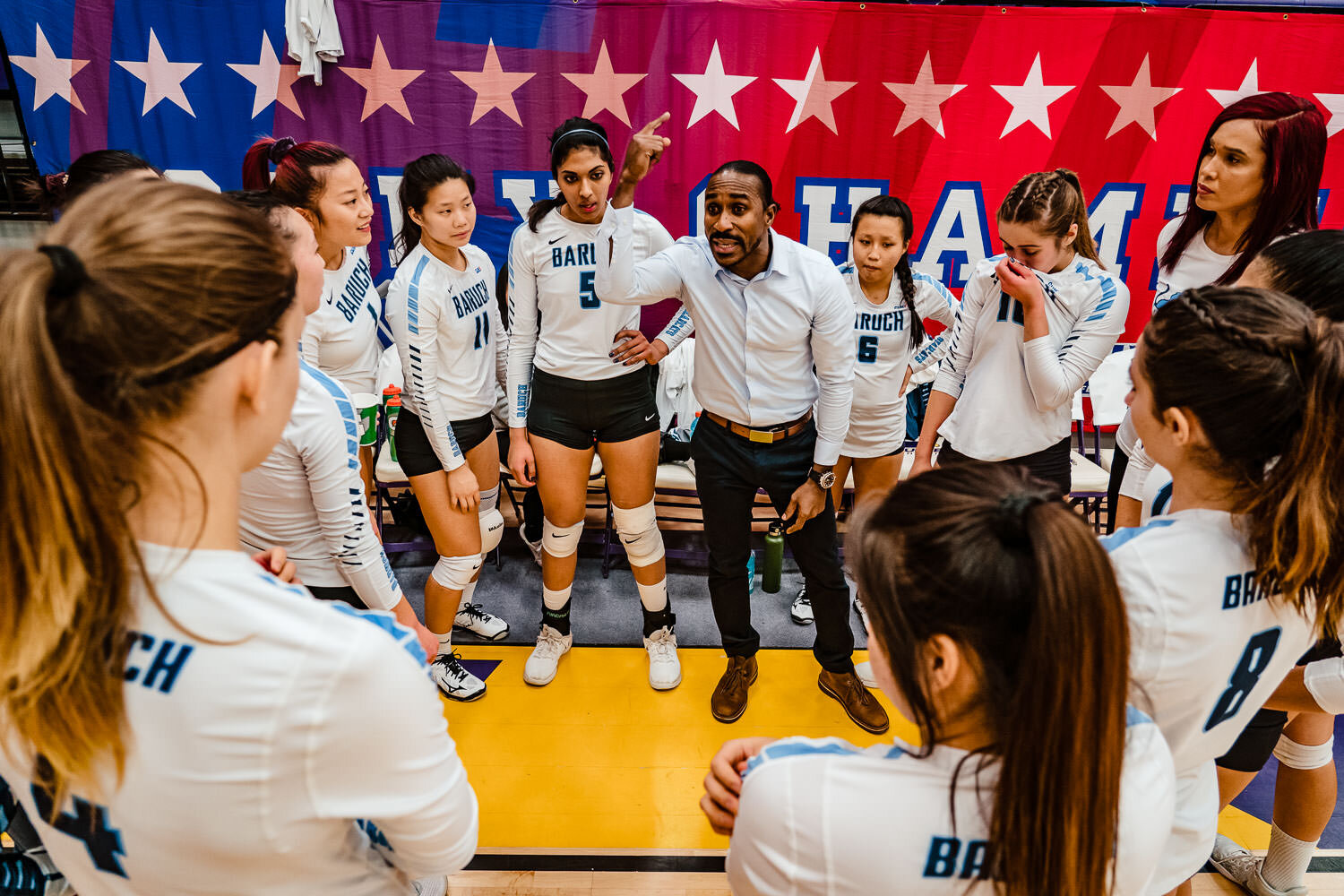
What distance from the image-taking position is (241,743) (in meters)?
0.75

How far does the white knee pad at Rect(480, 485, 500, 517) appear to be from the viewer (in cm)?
318

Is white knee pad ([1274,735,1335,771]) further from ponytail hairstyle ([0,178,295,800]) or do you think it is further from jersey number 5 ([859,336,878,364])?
ponytail hairstyle ([0,178,295,800])

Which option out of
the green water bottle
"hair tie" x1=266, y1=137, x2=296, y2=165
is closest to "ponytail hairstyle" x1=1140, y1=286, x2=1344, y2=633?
the green water bottle

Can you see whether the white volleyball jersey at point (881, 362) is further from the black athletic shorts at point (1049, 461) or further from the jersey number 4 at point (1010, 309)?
the jersey number 4 at point (1010, 309)

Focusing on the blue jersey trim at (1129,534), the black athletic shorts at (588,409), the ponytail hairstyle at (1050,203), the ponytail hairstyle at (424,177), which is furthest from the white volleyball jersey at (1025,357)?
the ponytail hairstyle at (424,177)

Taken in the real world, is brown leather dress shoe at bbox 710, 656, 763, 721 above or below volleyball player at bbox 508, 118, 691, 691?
below

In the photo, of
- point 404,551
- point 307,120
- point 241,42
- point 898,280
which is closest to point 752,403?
point 898,280

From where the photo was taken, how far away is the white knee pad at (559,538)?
307 cm

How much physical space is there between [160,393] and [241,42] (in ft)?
13.8

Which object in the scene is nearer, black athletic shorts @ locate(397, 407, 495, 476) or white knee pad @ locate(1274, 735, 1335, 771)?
white knee pad @ locate(1274, 735, 1335, 771)

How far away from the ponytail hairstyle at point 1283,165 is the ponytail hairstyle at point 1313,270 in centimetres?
56

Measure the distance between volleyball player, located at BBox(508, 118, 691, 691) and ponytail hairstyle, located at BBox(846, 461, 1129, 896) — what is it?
207 centimetres

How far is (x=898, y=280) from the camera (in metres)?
3.32

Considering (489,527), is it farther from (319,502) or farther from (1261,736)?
(1261,736)
